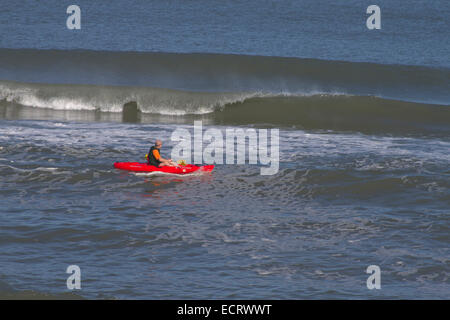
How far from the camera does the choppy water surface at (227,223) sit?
13.1 m

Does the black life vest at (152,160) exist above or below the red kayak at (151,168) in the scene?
above

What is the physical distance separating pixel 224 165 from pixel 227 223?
18.1 feet

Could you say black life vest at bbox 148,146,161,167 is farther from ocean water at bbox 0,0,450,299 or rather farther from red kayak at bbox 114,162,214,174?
ocean water at bbox 0,0,450,299

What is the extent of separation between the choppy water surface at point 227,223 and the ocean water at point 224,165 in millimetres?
59

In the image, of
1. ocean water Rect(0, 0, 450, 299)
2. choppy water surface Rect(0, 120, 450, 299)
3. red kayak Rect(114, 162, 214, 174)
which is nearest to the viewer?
choppy water surface Rect(0, 120, 450, 299)

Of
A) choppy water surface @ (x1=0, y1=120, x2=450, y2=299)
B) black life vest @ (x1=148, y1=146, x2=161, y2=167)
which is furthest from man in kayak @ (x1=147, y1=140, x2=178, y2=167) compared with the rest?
choppy water surface @ (x1=0, y1=120, x2=450, y2=299)

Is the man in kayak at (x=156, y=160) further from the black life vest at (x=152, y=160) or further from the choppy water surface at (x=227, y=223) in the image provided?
the choppy water surface at (x=227, y=223)

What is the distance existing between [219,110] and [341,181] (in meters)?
13.4

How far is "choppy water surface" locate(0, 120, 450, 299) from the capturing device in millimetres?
13109

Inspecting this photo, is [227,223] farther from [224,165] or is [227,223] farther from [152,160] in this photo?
[224,165]

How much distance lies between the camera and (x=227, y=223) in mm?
16641

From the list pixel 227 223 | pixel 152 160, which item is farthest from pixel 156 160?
pixel 227 223

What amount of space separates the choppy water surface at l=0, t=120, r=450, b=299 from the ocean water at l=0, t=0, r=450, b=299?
0.06 meters

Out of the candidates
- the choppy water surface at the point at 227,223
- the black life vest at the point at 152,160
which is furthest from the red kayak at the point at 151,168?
the choppy water surface at the point at 227,223
